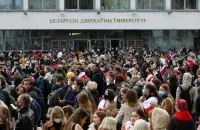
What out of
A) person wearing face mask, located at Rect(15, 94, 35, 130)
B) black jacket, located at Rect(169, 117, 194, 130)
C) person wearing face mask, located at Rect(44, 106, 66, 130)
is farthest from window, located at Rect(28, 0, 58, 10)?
person wearing face mask, located at Rect(44, 106, 66, 130)

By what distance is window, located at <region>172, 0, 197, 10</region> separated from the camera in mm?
55219

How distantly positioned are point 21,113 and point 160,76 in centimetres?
1175

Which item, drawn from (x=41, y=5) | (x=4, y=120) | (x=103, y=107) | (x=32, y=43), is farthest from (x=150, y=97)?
(x=32, y=43)

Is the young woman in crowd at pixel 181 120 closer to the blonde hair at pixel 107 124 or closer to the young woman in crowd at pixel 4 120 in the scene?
the blonde hair at pixel 107 124

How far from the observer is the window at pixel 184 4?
5522cm

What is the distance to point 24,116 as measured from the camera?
1131cm

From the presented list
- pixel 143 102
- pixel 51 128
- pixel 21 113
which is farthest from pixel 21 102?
pixel 143 102

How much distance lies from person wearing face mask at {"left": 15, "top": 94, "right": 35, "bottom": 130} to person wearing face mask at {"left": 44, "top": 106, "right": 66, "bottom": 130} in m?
0.84

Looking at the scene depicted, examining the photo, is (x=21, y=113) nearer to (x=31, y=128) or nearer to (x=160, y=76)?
(x=31, y=128)

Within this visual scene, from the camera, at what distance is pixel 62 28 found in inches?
2092

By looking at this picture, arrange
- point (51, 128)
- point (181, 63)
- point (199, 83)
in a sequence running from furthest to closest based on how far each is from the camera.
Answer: point (181, 63) < point (199, 83) < point (51, 128)

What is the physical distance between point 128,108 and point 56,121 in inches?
80.6

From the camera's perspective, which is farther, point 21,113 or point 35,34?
point 35,34

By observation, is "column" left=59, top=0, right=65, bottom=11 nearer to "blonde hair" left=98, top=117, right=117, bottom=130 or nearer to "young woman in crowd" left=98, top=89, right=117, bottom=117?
"young woman in crowd" left=98, top=89, right=117, bottom=117
